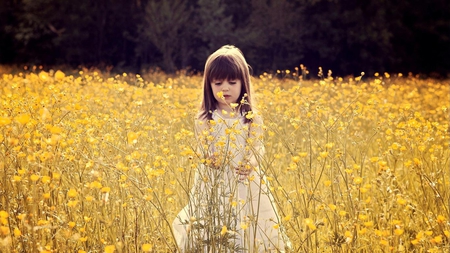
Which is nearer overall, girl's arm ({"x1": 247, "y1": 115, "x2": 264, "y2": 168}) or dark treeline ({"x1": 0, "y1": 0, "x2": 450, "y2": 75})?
girl's arm ({"x1": 247, "y1": 115, "x2": 264, "y2": 168})

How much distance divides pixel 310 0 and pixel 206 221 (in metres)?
18.5

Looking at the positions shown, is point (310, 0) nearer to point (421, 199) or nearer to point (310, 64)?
point (310, 64)

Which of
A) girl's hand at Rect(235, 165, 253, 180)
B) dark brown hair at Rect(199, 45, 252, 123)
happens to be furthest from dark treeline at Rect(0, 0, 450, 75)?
girl's hand at Rect(235, 165, 253, 180)

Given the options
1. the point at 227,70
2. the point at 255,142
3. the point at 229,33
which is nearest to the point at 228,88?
the point at 227,70

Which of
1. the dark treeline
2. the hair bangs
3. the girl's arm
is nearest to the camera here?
the girl's arm

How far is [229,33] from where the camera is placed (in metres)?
18.6

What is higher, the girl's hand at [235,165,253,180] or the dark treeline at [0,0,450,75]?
the dark treeline at [0,0,450,75]

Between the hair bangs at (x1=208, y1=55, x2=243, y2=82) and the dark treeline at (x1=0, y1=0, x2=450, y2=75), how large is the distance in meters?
15.8

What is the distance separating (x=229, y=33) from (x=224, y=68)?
16149 mm

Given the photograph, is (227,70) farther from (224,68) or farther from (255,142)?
(255,142)

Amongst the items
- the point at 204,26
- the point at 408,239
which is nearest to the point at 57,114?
the point at 408,239

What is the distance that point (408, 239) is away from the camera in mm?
2682

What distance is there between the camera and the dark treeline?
1883cm

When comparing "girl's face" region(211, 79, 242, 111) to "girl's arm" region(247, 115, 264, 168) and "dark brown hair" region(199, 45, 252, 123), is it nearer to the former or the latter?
"dark brown hair" region(199, 45, 252, 123)
